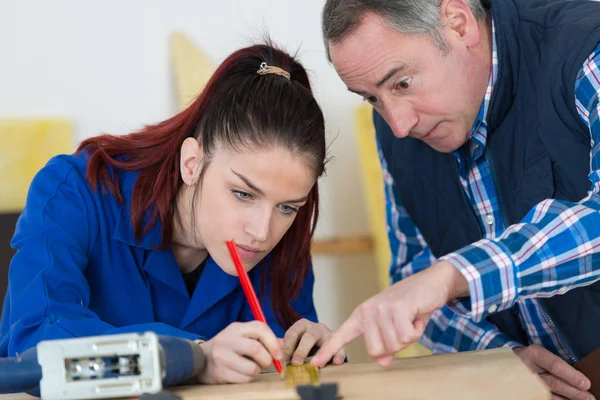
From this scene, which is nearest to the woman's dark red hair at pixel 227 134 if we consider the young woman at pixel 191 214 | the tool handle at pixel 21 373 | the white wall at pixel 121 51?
the young woman at pixel 191 214

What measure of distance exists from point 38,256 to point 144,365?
0.41m

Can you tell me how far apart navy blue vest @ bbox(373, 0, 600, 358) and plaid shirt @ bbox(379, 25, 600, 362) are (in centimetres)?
2

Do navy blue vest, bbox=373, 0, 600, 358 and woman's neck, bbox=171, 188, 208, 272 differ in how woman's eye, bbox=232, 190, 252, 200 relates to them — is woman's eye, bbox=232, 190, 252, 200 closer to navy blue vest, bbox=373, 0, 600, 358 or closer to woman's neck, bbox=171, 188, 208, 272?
woman's neck, bbox=171, 188, 208, 272

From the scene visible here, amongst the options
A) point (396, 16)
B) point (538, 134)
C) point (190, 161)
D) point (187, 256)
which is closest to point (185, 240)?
point (187, 256)

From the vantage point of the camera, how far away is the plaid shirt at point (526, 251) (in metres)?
1.00

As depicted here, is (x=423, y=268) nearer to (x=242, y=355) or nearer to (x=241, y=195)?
(x=241, y=195)

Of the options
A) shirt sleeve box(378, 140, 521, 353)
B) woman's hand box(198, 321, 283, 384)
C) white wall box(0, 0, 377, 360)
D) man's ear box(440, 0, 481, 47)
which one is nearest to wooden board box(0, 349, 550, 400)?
woman's hand box(198, 321, 283, 384)

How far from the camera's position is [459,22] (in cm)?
145

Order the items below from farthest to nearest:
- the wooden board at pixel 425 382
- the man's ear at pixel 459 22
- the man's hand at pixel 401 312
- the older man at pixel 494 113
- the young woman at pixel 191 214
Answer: the man's ear at pixel 459 22
the older man at pixel 494 113
the young woman at pixel 191 214
the man's hand at pixel 401 312
the wooden board at pixel 425 382

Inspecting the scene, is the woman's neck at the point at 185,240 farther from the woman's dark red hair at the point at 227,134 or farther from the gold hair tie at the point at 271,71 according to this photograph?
the gold hair tie at the point at 271,71

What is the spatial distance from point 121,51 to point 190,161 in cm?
103

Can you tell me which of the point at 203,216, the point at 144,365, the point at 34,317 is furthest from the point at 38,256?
the point at 144,365

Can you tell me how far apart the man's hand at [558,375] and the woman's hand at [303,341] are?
0.40 m

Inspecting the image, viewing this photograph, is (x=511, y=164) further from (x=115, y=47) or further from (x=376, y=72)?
(x=115, y=47)
